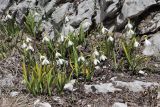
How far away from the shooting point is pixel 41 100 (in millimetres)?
4793

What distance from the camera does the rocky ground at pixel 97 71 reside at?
477cm

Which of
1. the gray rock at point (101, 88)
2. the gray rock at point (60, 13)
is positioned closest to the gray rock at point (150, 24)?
the gray rock at point (101, 88)

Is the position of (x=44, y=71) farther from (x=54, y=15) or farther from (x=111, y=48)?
(x=54, y=15)

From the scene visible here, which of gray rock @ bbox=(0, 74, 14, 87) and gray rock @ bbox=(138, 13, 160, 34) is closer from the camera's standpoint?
gray rock @ bbox=(0, 74, 14, 87)

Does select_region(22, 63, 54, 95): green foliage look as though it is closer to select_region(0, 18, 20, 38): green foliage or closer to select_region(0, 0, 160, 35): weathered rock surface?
select_region(0, 0, 160, 35): weathered rock surface

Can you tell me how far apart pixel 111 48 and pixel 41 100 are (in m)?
1.46

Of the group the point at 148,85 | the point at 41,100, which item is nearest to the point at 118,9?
the point at 148,85

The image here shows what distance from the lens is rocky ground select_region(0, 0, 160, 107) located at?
188 inches

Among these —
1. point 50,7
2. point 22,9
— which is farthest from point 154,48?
point 22,9

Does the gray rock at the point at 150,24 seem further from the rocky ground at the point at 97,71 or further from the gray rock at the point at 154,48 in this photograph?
the gray rock at the point at 154,48

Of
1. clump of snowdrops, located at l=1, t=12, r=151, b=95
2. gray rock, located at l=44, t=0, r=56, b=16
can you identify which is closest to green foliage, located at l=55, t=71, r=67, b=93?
clump of snowdrops, located at l=1, t=12, r=151, b=95

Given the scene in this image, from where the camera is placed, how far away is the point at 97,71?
17.9 ft

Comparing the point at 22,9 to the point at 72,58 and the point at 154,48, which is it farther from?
the point at 154,48

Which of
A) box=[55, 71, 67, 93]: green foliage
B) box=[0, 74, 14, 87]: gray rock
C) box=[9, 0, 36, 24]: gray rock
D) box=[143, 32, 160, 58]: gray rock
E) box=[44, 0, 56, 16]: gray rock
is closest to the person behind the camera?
box=[55, 71, 67, 93]: green foliage
